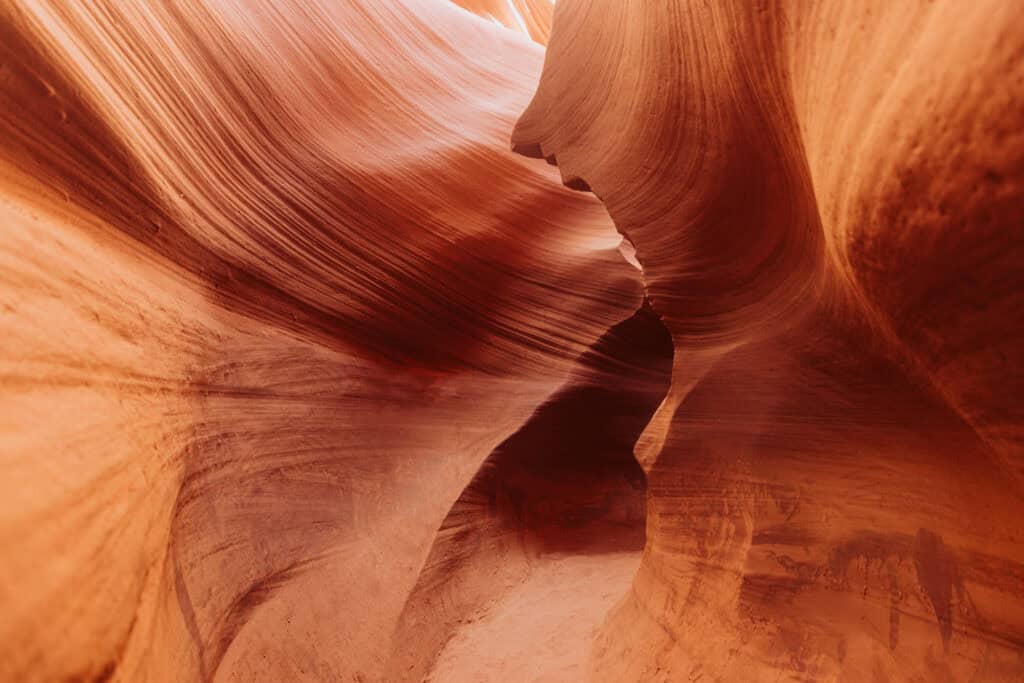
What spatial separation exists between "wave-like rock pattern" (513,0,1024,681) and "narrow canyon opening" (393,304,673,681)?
342 mm

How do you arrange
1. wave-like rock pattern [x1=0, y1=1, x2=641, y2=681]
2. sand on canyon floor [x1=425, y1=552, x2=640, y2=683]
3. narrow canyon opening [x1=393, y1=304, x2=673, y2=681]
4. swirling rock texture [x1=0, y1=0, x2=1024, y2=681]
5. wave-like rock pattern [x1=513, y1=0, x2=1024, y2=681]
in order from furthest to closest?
narrow canyon opening [x1=393, y1=304, x2=673, y2=681], sand on canyon floor [x1=425, y1=552, x2=640, y2=683], wave-like rock pattern [x1=0, y1=1, x2=641, y2=681], swirling rock texture [x1=0, y1=0, x2=1024, y2=681], wave-like rock pattern [x1=513, y1=0, x2=1024, y2=681]

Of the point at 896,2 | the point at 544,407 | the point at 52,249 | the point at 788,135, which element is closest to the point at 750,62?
the point at 788,135

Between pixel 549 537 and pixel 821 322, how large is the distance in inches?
67.1

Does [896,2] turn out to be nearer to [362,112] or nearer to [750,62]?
[750,62]

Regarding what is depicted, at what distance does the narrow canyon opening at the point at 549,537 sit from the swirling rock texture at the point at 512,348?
0.7 inches

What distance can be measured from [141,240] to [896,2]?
5.97ft

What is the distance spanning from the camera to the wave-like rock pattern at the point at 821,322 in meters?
0.83

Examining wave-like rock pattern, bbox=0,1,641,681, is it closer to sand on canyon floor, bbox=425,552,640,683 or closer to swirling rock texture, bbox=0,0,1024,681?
swirling rock texture, bbox=0,0,1024,681

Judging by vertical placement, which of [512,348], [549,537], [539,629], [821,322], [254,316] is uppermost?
[821,322]

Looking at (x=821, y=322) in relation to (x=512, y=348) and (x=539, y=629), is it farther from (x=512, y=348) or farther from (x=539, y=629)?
(x=512, y=348)

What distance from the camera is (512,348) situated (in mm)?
2910

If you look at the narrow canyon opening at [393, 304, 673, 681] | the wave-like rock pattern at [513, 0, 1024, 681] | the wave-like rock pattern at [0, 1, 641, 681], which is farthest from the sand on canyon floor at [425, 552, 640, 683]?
the wave-like rock pattern at [0, 1, 641, 681]

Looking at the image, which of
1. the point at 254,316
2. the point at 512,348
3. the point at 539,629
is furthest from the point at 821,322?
the point at 254,316

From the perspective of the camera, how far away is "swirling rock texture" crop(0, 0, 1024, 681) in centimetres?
93
